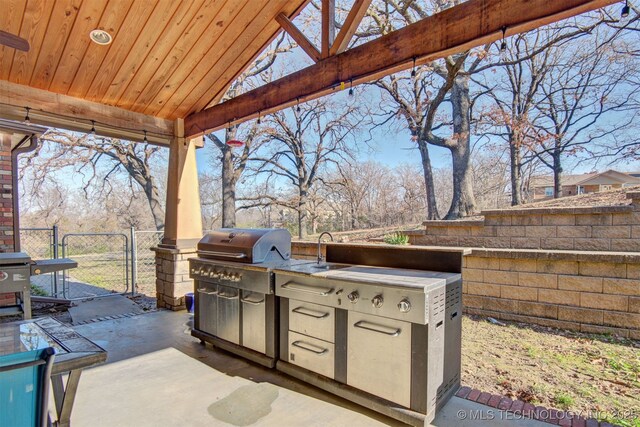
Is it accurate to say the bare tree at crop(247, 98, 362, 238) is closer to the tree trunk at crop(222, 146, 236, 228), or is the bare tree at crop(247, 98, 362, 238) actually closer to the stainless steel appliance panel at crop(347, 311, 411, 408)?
the tree trunk at crop(222, 146, 236, 228)

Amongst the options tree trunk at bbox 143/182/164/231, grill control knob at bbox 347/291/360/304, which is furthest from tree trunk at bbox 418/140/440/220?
tree trunk at bbox 143/182/164/231

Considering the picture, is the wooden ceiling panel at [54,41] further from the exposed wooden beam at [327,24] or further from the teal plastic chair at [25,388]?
the teal plastic chair at [25,388]

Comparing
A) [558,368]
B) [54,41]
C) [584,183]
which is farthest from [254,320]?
[584,183]

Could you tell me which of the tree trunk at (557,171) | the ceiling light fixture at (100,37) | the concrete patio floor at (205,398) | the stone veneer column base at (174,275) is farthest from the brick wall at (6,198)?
the tree trunk at (557,171)

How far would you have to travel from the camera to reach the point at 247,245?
3.15 meters

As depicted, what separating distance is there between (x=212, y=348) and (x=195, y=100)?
10.5 ft

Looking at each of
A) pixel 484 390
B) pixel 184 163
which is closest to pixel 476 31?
pixel 484 390

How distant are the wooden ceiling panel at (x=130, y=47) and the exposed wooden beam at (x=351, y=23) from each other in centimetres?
154

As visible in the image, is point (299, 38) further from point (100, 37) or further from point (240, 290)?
point (240, 290)

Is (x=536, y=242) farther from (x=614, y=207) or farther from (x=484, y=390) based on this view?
(x=484, y=390)

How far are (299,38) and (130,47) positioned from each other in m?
1.78


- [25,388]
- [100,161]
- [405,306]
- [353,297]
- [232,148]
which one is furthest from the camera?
[100,161]

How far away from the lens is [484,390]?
8.45ft

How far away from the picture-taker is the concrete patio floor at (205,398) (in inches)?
87.4
